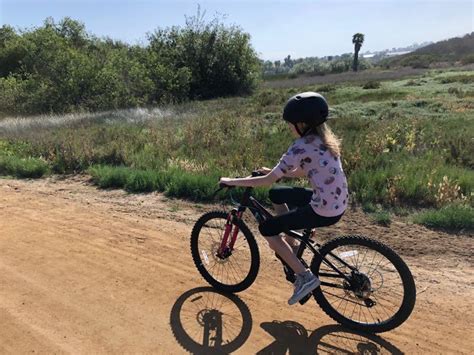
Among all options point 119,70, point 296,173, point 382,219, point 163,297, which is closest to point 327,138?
point 296,173

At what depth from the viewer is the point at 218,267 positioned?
4.68 m

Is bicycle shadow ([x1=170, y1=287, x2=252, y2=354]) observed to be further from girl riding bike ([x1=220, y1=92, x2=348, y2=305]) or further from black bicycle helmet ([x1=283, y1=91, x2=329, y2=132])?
black bicycle helmet ([x1=283, y1=91, x2=329, y2=132])

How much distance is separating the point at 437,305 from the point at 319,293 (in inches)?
46.4

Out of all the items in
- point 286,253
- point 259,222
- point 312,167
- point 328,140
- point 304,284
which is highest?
point 328,140

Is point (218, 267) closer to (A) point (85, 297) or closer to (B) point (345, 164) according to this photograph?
(A) point (85, 297)

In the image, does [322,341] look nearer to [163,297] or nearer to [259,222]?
[259,222]

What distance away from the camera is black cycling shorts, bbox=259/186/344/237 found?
12.0 feet

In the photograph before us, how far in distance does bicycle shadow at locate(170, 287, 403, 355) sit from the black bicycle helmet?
1758 millimetres

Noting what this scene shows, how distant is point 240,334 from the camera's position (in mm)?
3857

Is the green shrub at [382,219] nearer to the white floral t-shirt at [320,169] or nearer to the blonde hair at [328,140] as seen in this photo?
the white floral t-shirt at [320,169]

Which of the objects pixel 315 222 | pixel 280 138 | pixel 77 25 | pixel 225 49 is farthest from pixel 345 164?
pixel 77 25

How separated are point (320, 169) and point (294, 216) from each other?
0.46 metres

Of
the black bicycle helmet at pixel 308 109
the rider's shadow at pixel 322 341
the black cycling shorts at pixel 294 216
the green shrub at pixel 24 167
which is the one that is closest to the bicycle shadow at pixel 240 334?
the rider's shadow at pixel 322 341

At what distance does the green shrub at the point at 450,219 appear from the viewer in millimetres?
6020
